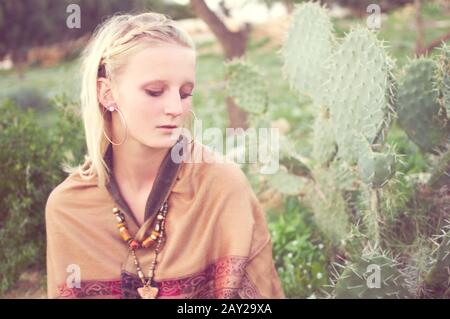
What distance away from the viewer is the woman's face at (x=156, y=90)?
6.28 feet

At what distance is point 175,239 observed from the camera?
2.02 m

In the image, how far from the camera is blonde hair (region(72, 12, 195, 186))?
1947 millimetres

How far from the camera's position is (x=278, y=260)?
3158mm

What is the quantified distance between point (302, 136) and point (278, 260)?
2157 millimetres

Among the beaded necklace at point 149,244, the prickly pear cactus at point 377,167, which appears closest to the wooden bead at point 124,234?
the beaded necklace at point 149,244

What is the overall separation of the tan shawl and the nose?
22 centimetres

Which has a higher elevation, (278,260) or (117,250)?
(117,250)

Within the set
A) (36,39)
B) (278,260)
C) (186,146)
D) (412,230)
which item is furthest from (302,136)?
(36,39)

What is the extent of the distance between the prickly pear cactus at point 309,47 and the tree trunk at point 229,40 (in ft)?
3.41

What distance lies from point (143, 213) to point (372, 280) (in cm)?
78

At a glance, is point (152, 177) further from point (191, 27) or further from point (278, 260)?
point (191, 27)

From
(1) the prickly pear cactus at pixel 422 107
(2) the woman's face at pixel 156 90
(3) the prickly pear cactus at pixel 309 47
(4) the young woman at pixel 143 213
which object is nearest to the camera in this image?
(2) the woman's face at pixel 156 90

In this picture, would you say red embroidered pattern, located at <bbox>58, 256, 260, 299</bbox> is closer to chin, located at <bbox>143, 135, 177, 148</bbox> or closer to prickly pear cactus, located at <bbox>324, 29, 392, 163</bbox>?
chin, located at <bbox>143, 135, 177, 148</bbox>

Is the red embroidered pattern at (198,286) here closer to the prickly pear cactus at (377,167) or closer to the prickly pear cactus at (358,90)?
the prickly pear cactus at (377,167)
